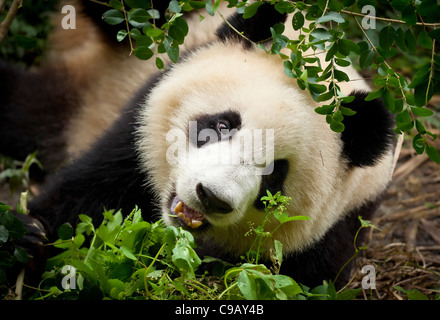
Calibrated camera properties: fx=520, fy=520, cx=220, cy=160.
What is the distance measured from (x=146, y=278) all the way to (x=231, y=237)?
94 centimetres

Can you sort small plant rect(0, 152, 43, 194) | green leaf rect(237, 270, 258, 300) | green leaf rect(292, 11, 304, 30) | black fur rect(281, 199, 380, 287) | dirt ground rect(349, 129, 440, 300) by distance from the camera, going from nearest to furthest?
1. green leaf rect(237, 270, 258, 300)
2. green leaf rect(292, 11, 304, 30)
3. black fur rect(281, 199, 380, 287)
4. dirt ground rect(349, 129, 440, 300)
5. small plant rect(0, 152, 43, 194)

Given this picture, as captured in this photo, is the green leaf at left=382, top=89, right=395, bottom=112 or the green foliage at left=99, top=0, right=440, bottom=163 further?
the green leaf at left=382, top=89, right=395, bottom=112

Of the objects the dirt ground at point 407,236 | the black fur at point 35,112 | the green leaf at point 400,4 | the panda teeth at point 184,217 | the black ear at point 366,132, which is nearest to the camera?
the green leaf at point 400,4

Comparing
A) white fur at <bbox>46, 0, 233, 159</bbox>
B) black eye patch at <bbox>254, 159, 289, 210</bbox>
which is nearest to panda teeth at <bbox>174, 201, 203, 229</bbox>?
black eye patch at <bbox>254, 159, 289, 210</bbox>

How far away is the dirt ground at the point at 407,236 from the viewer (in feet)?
11.6

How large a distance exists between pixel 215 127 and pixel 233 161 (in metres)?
0.31

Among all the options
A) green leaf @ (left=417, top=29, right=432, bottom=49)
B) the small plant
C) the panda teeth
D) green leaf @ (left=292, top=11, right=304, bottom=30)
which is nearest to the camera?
green leaf @ (left=417, top=29, right=432, bottom=49)

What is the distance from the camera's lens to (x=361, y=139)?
279 centimetres

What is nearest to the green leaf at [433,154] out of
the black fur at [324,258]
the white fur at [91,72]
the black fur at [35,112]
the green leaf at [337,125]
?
the green leaf at [337,125]

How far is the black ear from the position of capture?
2.69 meters

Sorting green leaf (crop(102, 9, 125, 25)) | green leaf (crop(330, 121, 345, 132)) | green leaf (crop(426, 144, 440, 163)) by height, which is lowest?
green leaf (crop(426, 144, 440, 163))

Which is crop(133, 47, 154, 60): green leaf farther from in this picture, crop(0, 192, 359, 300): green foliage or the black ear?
the black ear

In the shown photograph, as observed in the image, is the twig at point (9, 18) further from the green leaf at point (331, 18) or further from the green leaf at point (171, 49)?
the green leaf at point (331, 18)
